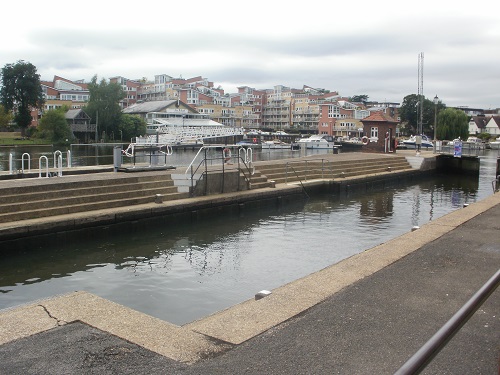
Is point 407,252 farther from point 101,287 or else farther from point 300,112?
point 300,112

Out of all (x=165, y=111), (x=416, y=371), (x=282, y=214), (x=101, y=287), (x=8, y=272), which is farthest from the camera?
(x=165, y=111)

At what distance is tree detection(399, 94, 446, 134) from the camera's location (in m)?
123

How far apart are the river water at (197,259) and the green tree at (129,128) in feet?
240

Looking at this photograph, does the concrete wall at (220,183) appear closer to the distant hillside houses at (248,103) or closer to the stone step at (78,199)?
the stone step at (78,199)

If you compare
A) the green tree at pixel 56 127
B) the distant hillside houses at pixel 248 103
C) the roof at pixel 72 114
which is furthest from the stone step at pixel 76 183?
the distant hillside houses at pixel 248 103

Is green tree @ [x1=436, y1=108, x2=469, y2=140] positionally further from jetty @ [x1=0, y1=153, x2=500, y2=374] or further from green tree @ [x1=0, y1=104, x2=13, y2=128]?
jetty @ [x1=0, y1=153, x2=500, y2=374]

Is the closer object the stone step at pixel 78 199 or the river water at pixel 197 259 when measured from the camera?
the river water at pixel 197 259

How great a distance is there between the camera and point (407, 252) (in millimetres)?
9406

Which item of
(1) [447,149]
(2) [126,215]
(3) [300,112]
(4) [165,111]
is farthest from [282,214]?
(3) [300,112]

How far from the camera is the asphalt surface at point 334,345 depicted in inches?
183

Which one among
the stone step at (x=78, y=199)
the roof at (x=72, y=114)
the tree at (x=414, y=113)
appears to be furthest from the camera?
the tree at (x=414, y=113)

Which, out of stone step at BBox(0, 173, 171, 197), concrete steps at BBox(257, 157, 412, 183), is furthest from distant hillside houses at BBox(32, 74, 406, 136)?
stone step at BBox(0, 173, 171, 197)

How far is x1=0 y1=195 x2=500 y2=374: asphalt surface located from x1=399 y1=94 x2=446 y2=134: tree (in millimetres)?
123725

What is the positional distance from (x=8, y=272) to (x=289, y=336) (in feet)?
25.7
